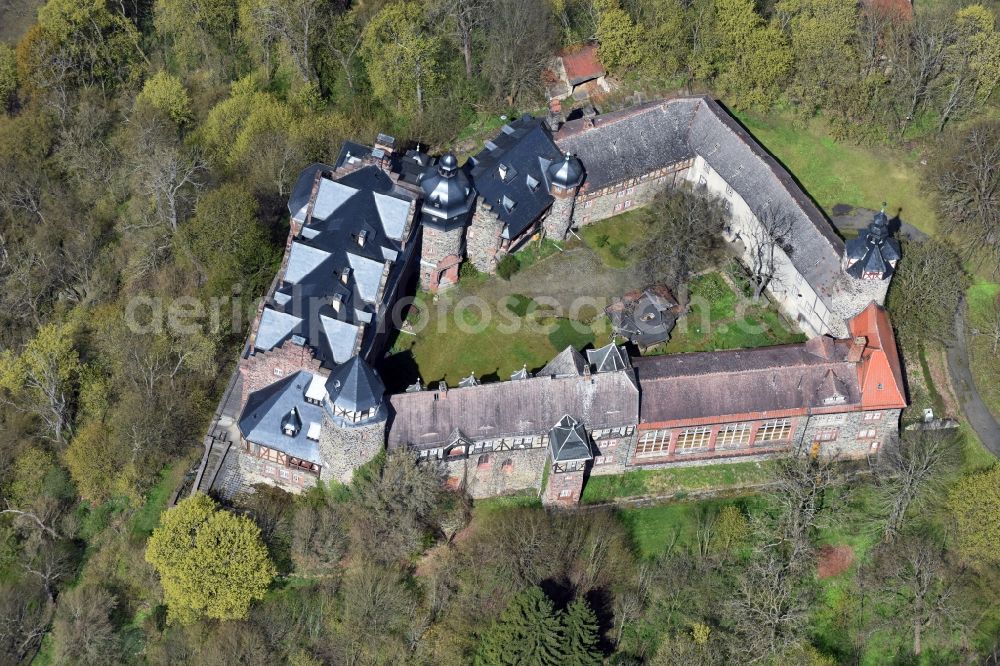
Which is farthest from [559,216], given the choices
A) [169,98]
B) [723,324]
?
[169,98]

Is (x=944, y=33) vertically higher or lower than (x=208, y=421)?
higher

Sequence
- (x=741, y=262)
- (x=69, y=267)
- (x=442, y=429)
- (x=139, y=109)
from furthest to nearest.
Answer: (x=139, y=109), (x=69, y=267), (x=741, y=262), (x=442, y=429)

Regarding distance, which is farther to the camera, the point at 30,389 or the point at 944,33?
the point at 944,33

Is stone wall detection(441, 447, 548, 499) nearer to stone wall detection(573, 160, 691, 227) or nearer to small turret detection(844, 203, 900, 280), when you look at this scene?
stone wall detection(573, 160, 691, 227)

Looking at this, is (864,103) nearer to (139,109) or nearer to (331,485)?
(331,485)

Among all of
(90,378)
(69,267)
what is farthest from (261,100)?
(90,378)

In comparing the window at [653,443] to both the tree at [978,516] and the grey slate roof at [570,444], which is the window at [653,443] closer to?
the grey slate roof at [570,444]

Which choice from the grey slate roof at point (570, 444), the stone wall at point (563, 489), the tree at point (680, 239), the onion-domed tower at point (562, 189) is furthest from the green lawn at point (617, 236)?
the stone wall at point (563, 489)
